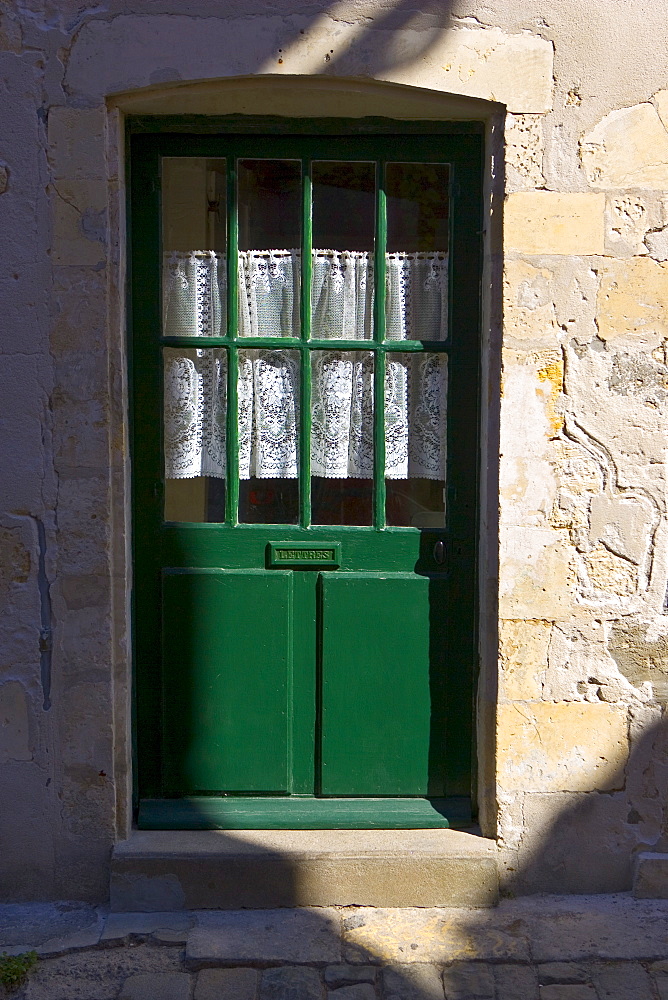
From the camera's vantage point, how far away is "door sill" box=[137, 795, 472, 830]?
3027 mm

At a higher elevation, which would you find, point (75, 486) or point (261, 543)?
point (75, 486)

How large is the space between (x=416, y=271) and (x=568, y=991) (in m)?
2.23

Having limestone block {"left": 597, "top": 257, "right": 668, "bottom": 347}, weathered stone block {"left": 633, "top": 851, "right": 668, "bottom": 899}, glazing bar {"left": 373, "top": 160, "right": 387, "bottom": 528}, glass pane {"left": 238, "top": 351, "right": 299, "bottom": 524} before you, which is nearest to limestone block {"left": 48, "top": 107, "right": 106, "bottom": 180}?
glass pane {"left": 238, "top": 351, "right": 299, "bottom": 524}

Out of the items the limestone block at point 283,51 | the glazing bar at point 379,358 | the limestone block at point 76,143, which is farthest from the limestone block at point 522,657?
the limestone block at point 76,143

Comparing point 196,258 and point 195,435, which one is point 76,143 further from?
point 195,435

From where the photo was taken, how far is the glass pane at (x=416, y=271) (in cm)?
305

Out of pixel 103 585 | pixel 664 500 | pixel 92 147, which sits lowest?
pixel 103 585

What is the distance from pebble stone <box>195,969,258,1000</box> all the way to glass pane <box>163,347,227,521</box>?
1.38m

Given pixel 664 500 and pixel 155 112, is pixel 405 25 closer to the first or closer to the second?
pixel 155 112

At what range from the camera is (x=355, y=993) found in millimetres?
2498

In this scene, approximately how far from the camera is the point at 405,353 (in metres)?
3.07

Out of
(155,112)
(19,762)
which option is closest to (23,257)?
(155,112)

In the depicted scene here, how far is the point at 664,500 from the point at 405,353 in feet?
3.17

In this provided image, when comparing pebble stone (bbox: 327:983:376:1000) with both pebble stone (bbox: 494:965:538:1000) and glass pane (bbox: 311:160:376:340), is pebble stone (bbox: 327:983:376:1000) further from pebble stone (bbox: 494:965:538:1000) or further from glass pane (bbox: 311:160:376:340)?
glass pane (bbox: 311:160:376:340)
